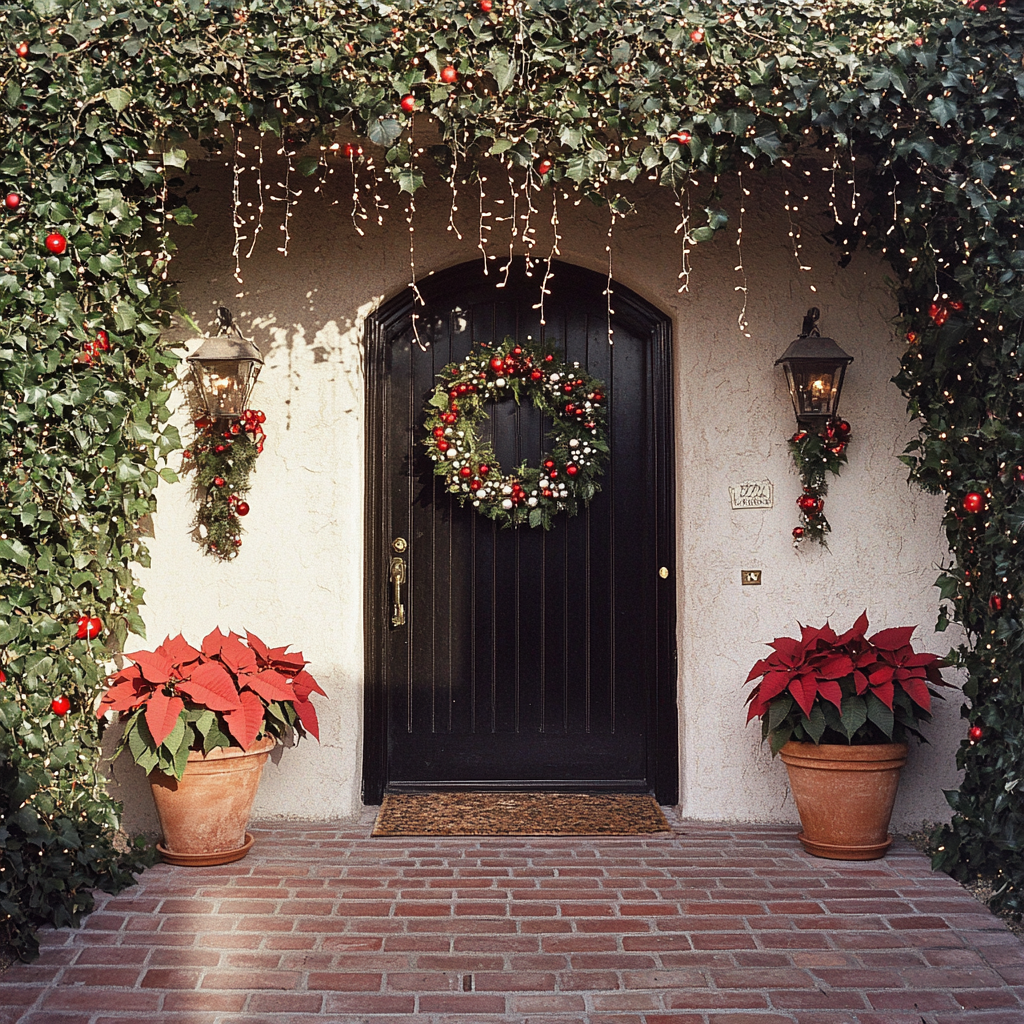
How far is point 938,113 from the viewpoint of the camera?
2682mm

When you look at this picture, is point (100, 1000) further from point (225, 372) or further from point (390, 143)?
point (390, 143)

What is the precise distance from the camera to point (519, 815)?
3.55 metres

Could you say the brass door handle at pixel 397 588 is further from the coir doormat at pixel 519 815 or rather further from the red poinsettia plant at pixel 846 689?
the red poinsettia plant at pixel 846 689

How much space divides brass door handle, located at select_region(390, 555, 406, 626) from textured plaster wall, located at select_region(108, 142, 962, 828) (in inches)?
6.5

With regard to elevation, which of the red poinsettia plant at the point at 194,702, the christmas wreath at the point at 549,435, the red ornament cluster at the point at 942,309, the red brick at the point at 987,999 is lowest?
the red brick at the point at 987,999

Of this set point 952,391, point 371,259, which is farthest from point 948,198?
point 371,259

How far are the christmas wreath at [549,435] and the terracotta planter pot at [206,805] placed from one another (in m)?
1.37

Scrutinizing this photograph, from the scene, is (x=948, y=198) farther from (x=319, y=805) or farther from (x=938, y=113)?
(x=319, y=805)

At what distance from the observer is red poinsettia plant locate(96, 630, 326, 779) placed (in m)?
2.92

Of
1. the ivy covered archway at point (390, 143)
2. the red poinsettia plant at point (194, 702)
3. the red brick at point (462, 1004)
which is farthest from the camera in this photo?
the red poinsettia plant at point (194, 702)

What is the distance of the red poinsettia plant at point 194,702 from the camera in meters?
2.92

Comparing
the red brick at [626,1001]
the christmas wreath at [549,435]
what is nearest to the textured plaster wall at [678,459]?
the christmas wreath at [549,435]

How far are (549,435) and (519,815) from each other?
1.59m

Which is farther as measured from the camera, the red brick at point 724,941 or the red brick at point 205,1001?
the red brick at point 724,941
